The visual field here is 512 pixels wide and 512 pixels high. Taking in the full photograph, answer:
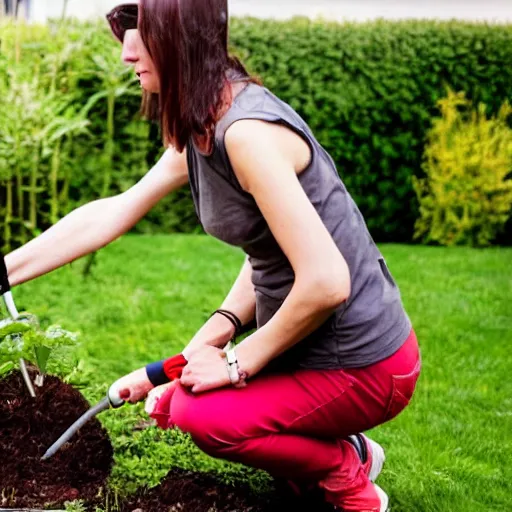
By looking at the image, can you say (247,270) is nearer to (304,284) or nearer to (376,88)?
(304,284)

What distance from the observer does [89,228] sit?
264cm

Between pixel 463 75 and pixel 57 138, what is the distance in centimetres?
362

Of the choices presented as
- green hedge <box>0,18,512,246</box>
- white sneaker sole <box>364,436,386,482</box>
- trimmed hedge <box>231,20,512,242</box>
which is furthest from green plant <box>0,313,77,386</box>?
trimmed hedge <box>231,20,512,242</box>

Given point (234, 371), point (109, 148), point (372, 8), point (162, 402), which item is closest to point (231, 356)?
point (234, 371)

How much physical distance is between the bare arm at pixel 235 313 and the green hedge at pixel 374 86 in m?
5.05

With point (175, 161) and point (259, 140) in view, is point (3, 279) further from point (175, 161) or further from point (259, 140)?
point (259, 140)

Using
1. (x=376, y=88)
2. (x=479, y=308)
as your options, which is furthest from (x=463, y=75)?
(x=479, y=308)

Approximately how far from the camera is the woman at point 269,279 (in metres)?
2.04

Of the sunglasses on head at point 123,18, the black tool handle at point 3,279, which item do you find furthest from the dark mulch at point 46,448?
the sunglasses on head at point 123,18

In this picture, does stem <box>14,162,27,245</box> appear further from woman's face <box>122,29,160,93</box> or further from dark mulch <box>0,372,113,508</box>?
woman's face <box>122,29,160,93</box>

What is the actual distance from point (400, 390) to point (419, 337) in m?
2.45

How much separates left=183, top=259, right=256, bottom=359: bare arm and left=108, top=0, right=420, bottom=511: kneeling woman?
0.21 meters

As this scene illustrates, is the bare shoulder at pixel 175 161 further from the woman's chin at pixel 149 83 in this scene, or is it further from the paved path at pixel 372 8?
the paved path at pixel 372 8

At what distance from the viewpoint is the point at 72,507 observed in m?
2.33
